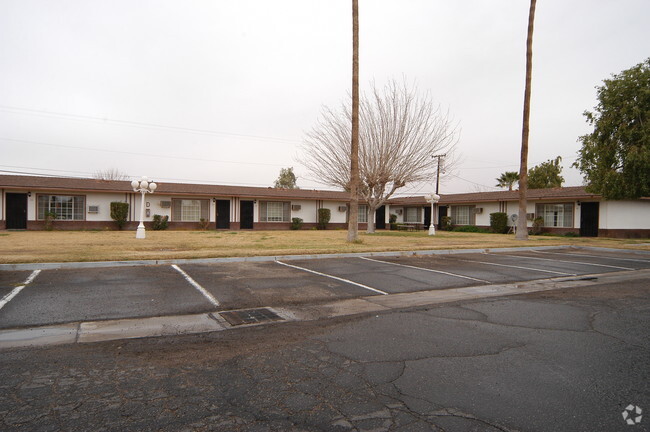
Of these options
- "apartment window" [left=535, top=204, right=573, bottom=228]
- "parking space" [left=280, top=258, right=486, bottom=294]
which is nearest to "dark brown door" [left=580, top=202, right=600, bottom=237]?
"apartment window" [left=535, top=204, right=573, bottom=228]

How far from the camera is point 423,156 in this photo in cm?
2498

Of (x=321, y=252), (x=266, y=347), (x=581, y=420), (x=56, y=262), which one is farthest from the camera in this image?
(x=321, y=252)

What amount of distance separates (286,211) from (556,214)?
67.5 feet

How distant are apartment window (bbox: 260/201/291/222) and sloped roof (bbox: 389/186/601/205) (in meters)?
11.8

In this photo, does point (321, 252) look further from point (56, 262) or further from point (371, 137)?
point (371, 137)

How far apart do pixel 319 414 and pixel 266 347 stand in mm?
1678

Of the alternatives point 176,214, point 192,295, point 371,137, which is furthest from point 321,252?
point 176,214

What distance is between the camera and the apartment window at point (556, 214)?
2747 centimetres

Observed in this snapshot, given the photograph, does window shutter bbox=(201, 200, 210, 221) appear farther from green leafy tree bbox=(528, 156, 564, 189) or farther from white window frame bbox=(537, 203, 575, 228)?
green leafy tree bbox=(528, 156, 564, 189)

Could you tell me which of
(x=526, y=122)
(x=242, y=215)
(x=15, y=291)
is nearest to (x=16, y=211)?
(x=242, y=215)

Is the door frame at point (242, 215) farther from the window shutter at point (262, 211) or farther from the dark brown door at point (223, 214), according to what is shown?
the dark brown door at point (223, 214)

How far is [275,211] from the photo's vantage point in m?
32.3

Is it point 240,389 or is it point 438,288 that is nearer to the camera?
point 240,389

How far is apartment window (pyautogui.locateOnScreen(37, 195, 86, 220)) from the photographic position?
84.2 feet
